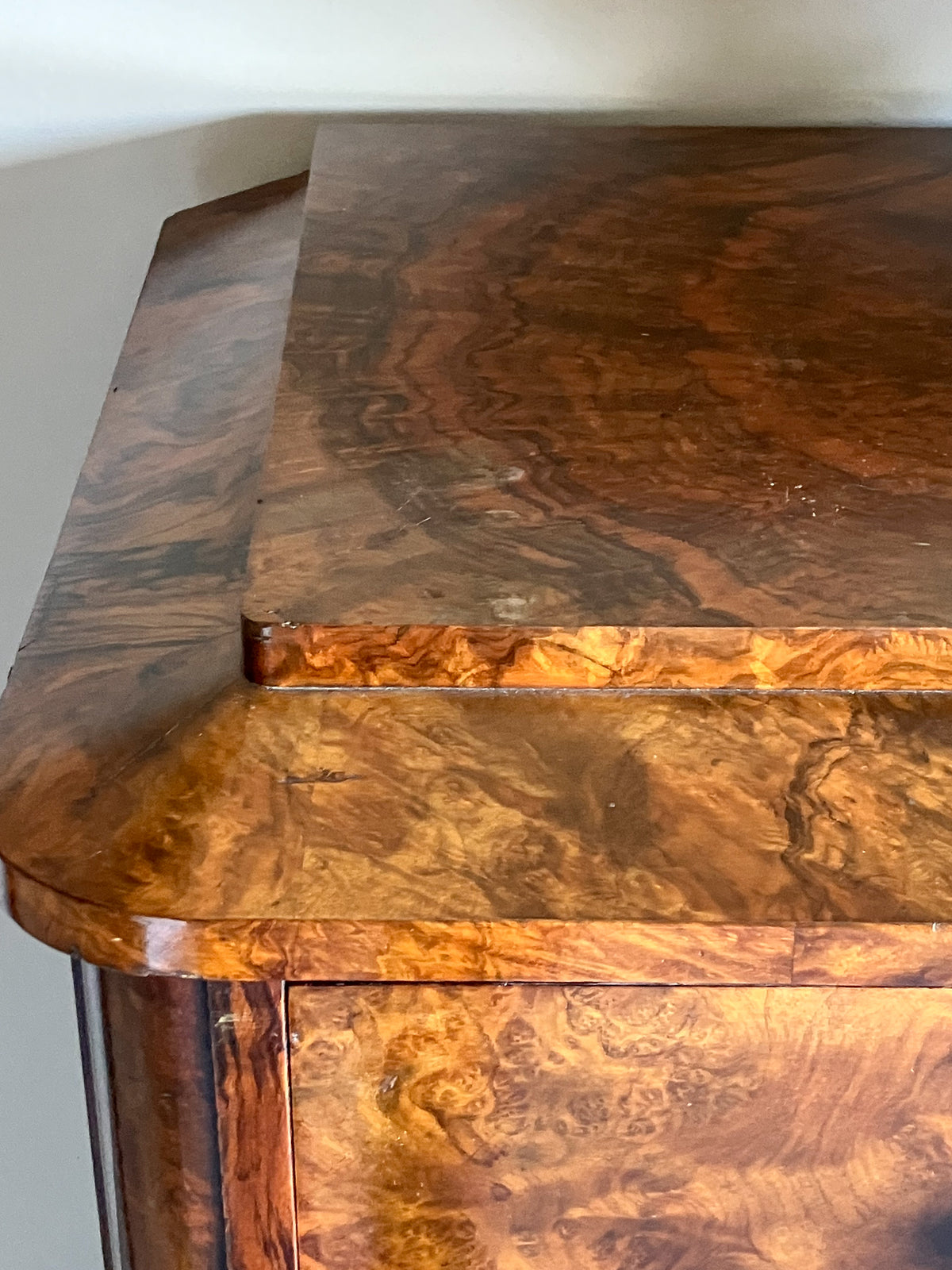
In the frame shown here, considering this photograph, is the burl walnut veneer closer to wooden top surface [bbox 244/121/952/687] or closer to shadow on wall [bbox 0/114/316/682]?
wooden top surface [bbox 244/121/952/687]

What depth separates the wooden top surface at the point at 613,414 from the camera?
49 cm

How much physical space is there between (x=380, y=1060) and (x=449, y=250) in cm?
42

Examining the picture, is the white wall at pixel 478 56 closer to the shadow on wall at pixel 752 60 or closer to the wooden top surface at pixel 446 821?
the shadow on wall at pixel 752 60

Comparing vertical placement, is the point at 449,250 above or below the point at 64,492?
above

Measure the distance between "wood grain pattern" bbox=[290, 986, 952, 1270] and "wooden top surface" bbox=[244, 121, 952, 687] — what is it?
11cm

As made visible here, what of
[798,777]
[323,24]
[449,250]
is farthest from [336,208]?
[798,777]

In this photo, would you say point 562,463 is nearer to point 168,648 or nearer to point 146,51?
point 168,648

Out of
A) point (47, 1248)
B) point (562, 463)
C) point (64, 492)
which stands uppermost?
point (562, 463)

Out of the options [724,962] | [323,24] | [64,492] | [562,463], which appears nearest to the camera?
[724,962]

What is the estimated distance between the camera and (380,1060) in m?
0.46

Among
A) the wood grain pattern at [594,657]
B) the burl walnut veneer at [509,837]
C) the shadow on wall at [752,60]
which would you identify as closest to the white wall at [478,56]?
the shadow on wall at [752,60]

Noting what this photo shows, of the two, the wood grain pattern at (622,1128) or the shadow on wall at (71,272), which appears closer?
the wood grain pattern at (622,1128)

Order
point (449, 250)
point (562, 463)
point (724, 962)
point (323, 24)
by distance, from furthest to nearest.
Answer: point (323, 24), point (449, 250), point (562, 463), point (724, 962)

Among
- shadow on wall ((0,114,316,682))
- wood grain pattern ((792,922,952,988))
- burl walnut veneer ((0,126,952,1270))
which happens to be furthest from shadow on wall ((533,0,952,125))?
wood grain pattern ((792,922,952,988))
